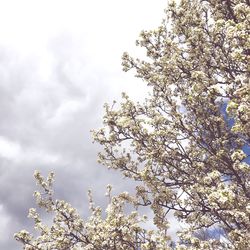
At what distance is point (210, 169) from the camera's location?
30.7 ft

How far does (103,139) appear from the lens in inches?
425

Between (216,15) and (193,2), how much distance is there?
1.01 meters

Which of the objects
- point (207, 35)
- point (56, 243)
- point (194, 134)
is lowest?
point (56, 243)

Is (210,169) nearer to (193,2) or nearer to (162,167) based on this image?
(162,167)

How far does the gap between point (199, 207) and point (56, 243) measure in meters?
3.48

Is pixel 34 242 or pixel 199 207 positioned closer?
pixel 34 242

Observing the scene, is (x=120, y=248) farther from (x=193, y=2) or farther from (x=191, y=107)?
(x=193, y=2)

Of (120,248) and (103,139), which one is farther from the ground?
(103,139)

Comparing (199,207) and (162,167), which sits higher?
(162,167)

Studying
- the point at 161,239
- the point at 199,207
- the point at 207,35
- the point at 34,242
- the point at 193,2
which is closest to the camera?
the point at 161,239

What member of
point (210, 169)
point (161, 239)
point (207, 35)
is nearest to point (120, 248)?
point (161, 239)

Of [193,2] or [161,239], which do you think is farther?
[193,2]

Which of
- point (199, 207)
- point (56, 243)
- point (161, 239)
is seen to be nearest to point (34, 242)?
point (56, 243)

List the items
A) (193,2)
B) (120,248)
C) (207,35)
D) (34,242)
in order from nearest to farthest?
(120,248)
(34,242)
(207,35)
(193,2)
